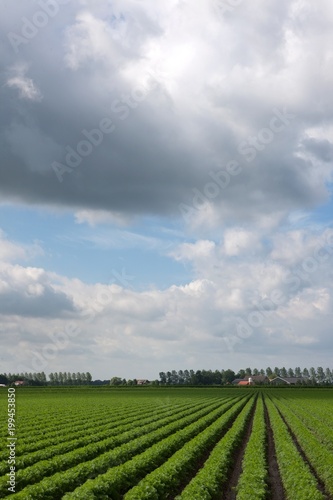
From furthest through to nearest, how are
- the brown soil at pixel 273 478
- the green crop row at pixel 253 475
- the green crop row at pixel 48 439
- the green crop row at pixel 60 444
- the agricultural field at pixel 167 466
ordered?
the green crop row at pixel 48 439 → the green crop row at pixel 60 444 → the brown soil at pixel 273 478 → the green crop row at pixel 253 475 → the agricultural field at pixel 167 466

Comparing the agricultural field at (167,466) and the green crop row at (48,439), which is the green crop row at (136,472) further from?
the green crop row at (48,439)

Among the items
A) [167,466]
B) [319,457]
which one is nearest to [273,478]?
[319,457]

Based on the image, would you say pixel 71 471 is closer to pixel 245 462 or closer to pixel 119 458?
pixel 119 458

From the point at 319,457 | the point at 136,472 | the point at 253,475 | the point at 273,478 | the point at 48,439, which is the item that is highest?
the point at 48,439

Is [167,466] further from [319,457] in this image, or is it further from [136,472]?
[319,457]

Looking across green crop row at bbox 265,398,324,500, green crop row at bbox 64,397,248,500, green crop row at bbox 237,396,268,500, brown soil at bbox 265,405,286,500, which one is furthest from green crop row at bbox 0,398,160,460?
green crop row at bbox 265,398,324,500

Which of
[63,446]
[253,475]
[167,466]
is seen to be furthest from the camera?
[63,446]

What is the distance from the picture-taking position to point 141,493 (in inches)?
649

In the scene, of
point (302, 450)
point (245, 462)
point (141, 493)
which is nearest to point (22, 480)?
point (141, 493)

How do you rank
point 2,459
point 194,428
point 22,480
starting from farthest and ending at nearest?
point 194,428
point 2,459
point 22,480

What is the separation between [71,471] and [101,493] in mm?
3319

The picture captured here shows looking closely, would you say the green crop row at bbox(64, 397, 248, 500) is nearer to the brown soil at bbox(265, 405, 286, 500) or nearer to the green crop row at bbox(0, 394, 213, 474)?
the brown soil at bbox(265, 405, 286, 500)

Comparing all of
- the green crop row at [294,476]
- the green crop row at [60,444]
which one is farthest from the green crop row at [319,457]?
the green crop row at [60,444]

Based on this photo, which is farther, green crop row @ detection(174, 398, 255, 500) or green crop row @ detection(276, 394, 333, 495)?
green crop row @ detection(276, 394, 333, 495)
